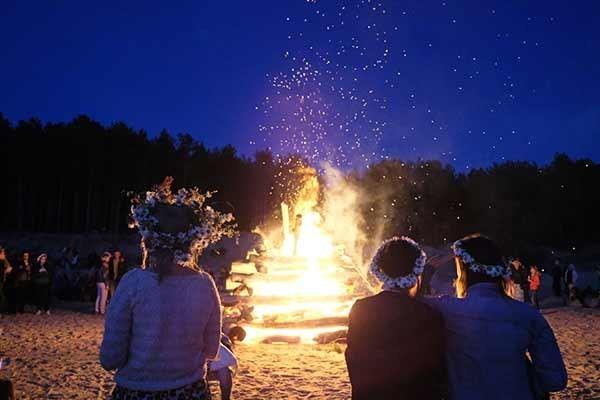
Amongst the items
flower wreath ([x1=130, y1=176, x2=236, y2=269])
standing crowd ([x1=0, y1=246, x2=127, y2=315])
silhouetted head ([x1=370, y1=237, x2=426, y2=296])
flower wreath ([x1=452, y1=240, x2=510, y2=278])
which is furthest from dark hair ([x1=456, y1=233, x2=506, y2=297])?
standing crowd ([x1=0, y1=246, x2=127, y2=315])

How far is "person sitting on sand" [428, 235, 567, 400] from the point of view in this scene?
125 inches

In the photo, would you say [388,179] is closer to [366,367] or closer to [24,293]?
[24,293]

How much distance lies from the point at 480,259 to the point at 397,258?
1.81 feet

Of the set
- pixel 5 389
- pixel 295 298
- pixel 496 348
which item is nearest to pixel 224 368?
pixel 5 389

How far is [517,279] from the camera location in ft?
65.0

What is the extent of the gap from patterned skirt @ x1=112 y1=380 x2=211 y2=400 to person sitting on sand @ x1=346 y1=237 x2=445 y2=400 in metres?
1.04

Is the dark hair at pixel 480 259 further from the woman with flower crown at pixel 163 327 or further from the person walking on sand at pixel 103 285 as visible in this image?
the person walking on sand at pixel 103 285

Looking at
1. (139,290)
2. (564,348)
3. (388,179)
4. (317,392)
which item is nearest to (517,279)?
(564,348)

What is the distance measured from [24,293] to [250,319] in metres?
7.98

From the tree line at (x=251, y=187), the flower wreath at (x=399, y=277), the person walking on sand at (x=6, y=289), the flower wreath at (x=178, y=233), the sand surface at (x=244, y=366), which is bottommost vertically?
the sand surface at (x=244, y=366)

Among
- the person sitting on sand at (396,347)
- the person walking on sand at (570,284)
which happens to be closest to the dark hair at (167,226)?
the person sitting on sand at (396,347)

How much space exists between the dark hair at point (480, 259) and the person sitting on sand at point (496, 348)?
21 mm

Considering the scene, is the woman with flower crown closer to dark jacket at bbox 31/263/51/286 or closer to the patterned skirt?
the patterned skirt

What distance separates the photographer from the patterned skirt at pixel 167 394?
10.7 ft
